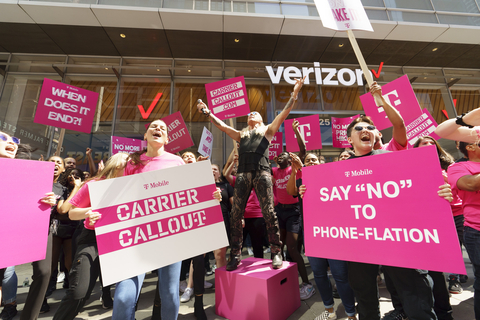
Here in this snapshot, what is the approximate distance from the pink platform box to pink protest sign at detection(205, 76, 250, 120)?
9.21 ft

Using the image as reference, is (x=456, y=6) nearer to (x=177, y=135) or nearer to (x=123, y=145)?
(x=177, y=135)

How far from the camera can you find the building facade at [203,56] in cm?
623

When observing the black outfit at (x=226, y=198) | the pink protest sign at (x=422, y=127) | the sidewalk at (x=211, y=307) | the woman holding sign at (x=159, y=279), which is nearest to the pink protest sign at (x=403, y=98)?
the pink protest sign at (x=422, y=127)

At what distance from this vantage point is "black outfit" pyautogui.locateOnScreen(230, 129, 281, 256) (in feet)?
7.56

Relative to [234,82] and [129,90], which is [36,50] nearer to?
[129,90]

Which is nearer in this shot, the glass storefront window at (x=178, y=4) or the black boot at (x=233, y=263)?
the black boot at (x=233, y=263)

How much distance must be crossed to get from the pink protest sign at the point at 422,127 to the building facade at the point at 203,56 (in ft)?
8.76

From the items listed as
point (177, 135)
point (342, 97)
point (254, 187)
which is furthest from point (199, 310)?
point (342, 97)

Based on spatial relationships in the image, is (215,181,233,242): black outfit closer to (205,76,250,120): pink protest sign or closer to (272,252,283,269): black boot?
(272,252,283,269): black boot

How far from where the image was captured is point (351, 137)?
180 centimetres

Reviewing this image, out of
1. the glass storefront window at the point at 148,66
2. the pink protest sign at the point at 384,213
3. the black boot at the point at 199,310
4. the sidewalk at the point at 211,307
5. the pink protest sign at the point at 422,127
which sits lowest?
the sidewalk at the point at 211,307

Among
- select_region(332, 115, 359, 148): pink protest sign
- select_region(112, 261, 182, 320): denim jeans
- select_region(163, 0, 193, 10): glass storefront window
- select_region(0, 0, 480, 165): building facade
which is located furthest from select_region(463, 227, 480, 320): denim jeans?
select_region(163, 0, 193, 10): glass storefront window

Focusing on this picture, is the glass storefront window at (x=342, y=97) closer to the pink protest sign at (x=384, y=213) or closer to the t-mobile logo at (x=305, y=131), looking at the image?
the t-mobile logo at (x=305, y=131)

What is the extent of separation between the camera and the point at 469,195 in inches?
63.5
